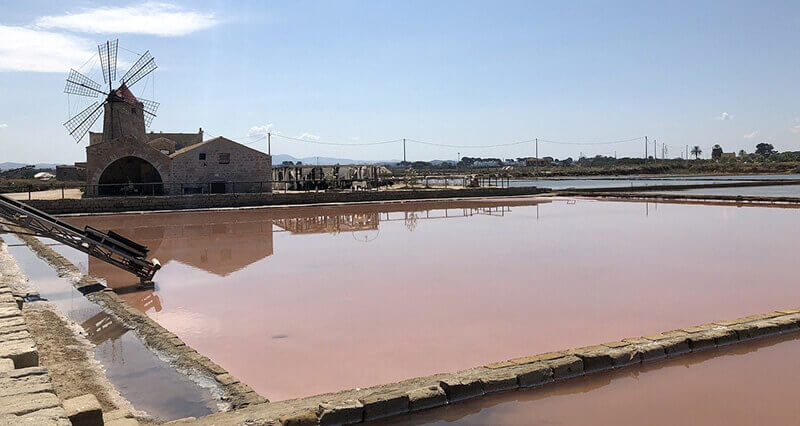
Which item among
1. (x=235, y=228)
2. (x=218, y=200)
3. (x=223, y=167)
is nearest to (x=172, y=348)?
(x=235, y=228)

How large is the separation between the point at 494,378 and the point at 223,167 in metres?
20.9

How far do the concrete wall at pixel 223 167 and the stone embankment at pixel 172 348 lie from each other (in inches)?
565

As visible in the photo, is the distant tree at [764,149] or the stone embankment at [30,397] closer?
the stone embankment at [30,397]

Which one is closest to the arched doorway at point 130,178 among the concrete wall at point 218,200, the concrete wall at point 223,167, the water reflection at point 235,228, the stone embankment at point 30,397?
the concrete wall at point 223,167

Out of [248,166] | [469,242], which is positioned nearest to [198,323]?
[469,242]

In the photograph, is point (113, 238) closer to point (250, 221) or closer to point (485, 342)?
point (485, 342)

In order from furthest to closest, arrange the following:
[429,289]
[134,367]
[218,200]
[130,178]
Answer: [130,178] < [218,200] < [429,289] < [134,367]

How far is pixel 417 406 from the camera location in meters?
4.14

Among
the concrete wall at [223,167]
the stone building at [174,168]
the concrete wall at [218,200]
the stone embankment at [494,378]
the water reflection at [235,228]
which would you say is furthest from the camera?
the concrete wall at [223,167]

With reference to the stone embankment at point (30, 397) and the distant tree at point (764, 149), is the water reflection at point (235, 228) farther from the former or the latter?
the distant tree at point (764, 149)

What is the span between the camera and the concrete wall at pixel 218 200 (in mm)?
19555

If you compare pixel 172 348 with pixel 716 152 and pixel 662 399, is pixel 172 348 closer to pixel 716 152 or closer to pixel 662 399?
pixel 662 399

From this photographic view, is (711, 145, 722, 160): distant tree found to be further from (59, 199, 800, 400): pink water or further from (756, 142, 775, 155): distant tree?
(59, 199, 800, 400): pink water

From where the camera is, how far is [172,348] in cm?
553
